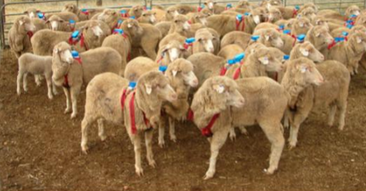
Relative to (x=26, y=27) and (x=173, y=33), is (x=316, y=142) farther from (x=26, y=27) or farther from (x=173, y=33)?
(x=26, y=27)

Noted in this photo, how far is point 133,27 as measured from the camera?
8.98m

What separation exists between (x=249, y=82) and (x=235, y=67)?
3.52 ft

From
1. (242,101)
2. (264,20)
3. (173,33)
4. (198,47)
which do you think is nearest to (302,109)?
(242,101)

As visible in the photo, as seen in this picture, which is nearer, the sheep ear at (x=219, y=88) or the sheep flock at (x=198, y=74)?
the sheep ear at (x=219, y=88)

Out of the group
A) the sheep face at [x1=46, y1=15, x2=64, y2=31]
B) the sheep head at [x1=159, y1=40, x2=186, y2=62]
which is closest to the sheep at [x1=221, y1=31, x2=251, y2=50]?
the sheep head at [x1=159, y1=40, x2=186, y2=62]

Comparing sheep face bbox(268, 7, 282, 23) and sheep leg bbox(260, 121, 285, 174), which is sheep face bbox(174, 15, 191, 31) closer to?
sheep face bbox(268, 7, 282, 23)

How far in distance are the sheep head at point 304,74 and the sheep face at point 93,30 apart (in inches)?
181

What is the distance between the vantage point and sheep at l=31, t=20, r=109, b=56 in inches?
333

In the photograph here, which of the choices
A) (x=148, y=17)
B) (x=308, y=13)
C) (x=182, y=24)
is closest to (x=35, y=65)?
(x=182, y=24)

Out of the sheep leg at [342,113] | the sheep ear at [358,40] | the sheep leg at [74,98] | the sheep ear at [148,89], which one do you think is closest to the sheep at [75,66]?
the sheep leg at [74,98]

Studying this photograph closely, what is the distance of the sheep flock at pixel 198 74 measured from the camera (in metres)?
5.16

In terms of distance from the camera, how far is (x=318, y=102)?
20.4ft

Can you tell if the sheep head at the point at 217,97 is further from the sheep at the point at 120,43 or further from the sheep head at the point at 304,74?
the sheep at the point at 120,43

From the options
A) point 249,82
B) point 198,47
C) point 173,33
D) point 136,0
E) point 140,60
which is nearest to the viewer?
point 249,82
